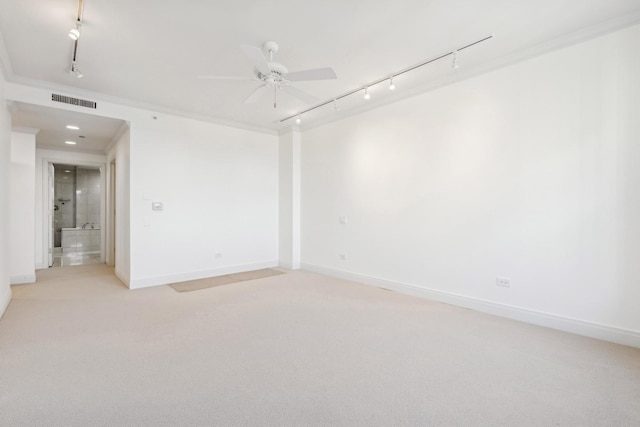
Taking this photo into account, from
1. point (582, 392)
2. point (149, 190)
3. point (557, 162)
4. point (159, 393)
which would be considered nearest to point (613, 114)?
point (557, 162)

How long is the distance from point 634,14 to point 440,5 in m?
1.74

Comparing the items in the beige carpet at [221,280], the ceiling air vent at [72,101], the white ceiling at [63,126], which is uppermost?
the ceiling air vent at [72,101]

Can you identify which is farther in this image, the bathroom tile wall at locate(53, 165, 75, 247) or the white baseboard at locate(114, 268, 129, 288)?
the bathroom tile wall at locate(53, 165, 75, 247)

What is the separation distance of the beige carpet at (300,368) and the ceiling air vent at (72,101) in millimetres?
2720

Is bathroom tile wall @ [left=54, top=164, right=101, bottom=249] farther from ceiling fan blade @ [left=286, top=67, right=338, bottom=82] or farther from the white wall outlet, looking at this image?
the white wall outlet

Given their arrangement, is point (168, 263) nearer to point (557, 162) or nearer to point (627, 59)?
point (557, 162)


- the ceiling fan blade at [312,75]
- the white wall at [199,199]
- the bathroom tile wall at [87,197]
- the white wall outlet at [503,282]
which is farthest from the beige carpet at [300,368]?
the bathroom tile wall at [87,197]

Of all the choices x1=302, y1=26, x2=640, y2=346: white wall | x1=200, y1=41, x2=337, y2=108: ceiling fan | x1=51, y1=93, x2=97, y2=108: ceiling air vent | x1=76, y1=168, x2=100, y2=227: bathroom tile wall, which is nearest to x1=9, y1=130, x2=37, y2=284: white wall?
x1=51, y1=93, x2=97, y2=108: ceiling air vent

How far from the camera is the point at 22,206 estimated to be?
513 cm

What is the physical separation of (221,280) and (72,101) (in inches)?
133

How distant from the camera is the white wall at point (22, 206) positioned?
5.02 meters

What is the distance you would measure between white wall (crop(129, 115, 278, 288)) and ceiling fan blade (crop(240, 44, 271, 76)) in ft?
9.57

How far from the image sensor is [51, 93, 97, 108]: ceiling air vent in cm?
402

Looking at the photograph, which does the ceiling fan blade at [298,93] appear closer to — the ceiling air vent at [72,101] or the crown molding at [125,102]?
the crown molding at [125,102]
